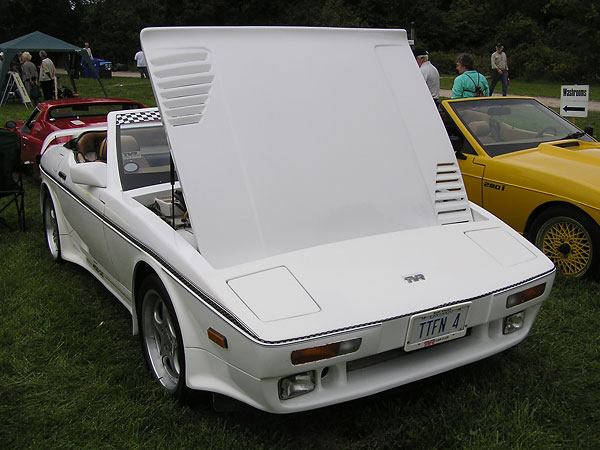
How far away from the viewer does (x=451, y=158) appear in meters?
3.44

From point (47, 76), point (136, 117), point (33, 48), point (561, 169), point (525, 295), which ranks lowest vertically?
point (47, 76)

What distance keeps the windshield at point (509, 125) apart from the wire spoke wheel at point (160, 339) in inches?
138

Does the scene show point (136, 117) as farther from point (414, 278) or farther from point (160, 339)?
point (414, 278)

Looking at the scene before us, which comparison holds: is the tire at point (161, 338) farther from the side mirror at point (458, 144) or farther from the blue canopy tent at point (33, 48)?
the blue canopy tent at point (33, 48)

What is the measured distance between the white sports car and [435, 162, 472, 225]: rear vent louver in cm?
1

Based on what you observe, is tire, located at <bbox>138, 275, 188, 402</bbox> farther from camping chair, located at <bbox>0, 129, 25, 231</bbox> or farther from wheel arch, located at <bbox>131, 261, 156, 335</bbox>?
camping chair, located at <bbox>0, 129, 25, 231</bbox>

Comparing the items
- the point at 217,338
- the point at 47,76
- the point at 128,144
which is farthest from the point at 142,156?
the point at 47,76

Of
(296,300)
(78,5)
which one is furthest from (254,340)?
(78,5)

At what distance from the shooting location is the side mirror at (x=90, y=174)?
12.1 feet

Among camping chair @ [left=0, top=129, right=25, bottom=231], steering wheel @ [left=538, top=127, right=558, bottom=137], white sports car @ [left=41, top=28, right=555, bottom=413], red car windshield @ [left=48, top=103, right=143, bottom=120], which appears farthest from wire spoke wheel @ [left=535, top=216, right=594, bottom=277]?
red car windshield @ [left=48, top=103, right=143, bottom=120]

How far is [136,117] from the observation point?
13.9ft

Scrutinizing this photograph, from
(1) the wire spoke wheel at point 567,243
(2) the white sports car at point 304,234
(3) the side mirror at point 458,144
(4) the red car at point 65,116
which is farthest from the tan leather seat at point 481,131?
(4) the red car at point 65,116

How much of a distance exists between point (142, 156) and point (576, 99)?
8179 mm

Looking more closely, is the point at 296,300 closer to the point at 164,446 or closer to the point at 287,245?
the point at 287,245
